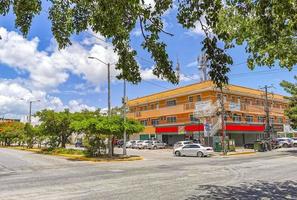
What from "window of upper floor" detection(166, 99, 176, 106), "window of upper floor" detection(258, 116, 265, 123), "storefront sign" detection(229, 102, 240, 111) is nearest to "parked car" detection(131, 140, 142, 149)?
"window of upper floor" detection(166, 99, 176, 106)

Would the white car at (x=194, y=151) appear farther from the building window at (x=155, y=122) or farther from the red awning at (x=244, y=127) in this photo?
the building window at (x=155, y=122)

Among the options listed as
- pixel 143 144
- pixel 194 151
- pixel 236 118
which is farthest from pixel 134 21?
pixel 143 144

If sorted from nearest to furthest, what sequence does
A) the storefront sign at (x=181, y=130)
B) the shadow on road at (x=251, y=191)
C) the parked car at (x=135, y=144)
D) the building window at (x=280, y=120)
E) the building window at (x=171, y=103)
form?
the shadow on road at (x=251, y=191) → the storefront sign at (x=181, y=130) → the building window at (x=171, y=103) → the parked car at (x=135, y=144) → the building window at (x=280, y=120)

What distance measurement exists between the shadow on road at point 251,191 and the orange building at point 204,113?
1322 inches

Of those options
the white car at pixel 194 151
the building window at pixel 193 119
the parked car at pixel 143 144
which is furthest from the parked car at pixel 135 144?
the white car at pixel 194 151

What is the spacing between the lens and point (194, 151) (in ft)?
132

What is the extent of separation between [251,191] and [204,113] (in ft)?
129

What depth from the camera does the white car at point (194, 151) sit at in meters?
39.5

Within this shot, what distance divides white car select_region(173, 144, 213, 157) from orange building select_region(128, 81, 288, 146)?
779cm

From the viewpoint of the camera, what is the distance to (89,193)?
42.3 feet

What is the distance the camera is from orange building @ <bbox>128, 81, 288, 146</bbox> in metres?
53.9

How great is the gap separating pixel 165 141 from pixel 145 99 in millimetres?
9849

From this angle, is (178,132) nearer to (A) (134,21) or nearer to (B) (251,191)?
(B) (251,191)

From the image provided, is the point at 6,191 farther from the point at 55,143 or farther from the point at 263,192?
the point at 55,143
